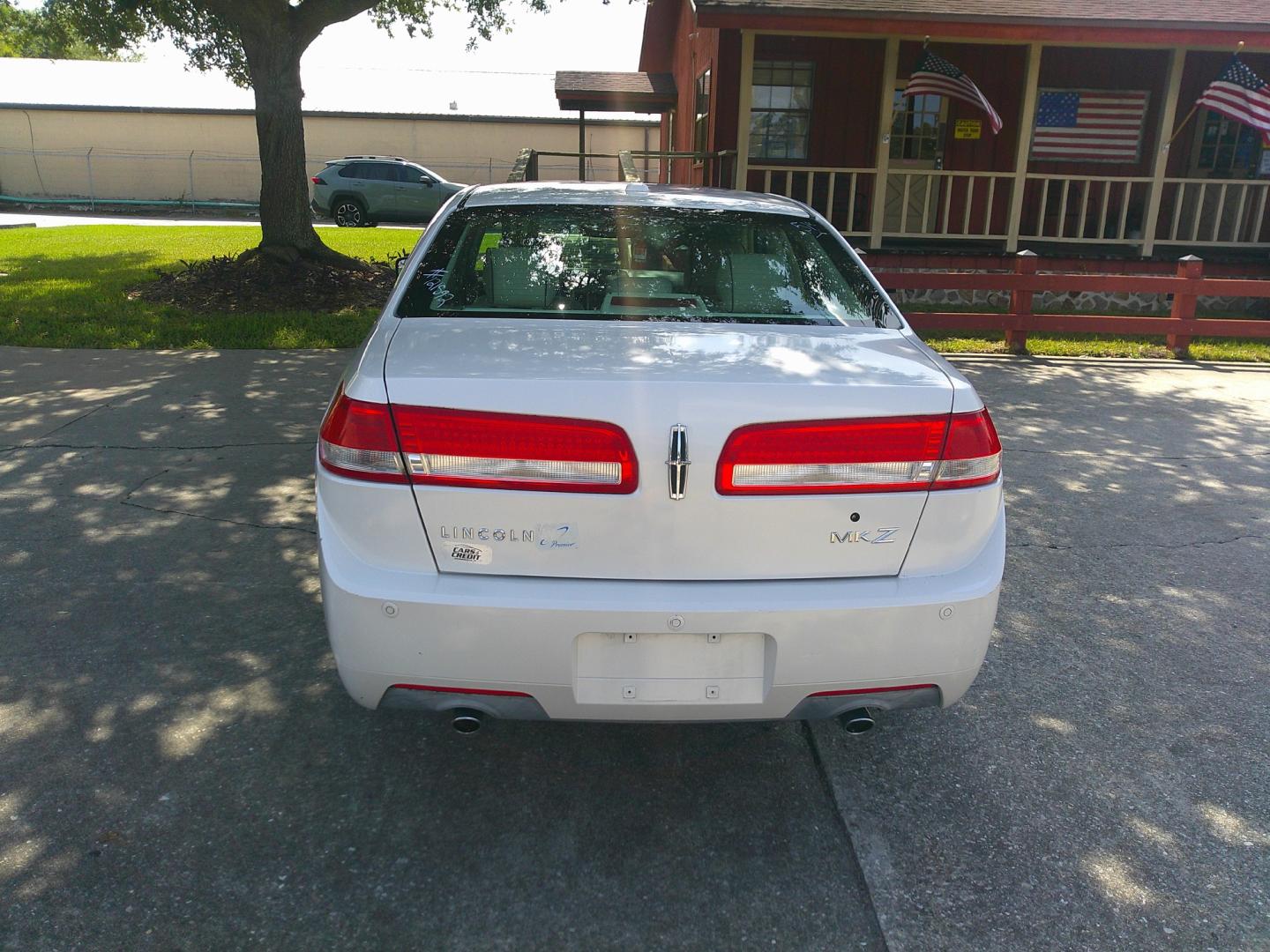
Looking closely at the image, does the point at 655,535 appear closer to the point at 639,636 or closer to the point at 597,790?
the point at 639,636

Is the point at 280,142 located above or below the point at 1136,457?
above

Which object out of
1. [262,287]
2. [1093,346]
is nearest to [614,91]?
[262,287]

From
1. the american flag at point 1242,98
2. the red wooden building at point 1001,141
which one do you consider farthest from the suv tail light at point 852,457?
the american flag at point 1242,98

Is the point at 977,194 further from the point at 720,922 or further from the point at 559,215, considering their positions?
the point at 720,922

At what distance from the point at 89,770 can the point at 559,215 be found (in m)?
2.39

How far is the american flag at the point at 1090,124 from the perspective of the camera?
48.6 feet

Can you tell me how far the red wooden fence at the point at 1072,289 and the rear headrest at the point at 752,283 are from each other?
22.4 ft

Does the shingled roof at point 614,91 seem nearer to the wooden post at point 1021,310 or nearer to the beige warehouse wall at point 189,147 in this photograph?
the wooden post at point 1021,310

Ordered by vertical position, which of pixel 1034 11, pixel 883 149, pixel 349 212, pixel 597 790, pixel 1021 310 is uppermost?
pixel 1034 11

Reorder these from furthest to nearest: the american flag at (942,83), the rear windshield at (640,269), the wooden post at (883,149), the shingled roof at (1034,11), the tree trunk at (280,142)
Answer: the wooden post at (883,149) → the american flag at (942,83) → the shingled roof at (1034,11) → the tree trunk at (280,142) → the rear windshield at (640,269)

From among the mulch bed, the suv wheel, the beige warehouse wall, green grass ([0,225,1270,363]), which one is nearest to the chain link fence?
the beige warehouse wall

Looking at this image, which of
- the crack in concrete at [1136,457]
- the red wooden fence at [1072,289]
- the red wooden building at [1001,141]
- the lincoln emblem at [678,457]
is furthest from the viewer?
the red wooden building at [1001,141]

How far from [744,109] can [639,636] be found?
1156 cm

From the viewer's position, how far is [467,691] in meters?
2.55
